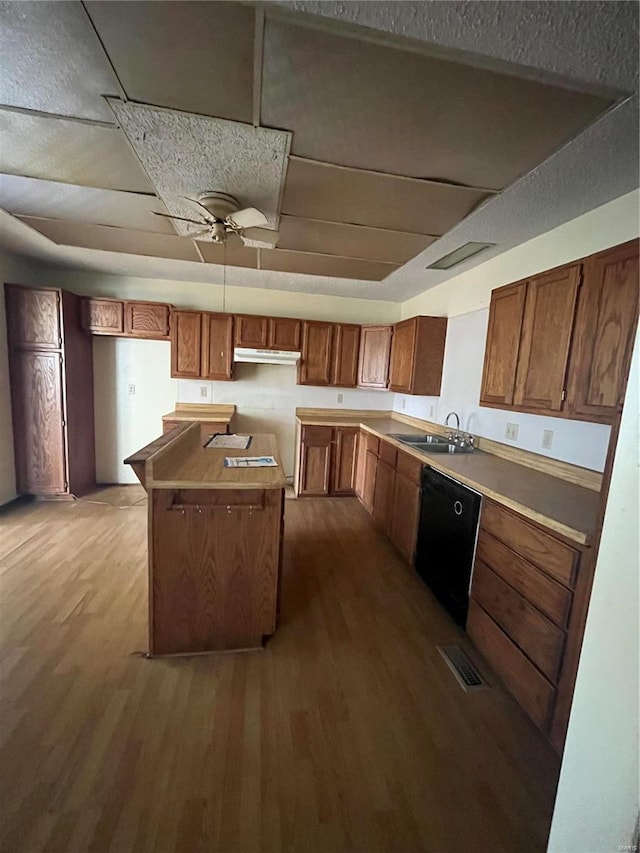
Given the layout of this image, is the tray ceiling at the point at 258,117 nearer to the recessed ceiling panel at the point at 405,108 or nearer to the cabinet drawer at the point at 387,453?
the recessed ceiling panel at the point at 405,108

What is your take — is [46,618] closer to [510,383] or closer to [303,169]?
[303,169]

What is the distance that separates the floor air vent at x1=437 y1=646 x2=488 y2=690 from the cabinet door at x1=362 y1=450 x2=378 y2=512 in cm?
178

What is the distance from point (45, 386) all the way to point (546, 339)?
4.41 m

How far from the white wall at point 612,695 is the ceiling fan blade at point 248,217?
193cm

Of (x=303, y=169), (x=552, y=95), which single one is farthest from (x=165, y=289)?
(x=552, y=95)

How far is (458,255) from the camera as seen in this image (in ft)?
9.37

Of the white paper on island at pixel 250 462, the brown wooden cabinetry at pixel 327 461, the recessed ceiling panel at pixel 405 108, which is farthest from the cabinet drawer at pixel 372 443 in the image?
the recessed ceiling panel at pixel 405 108

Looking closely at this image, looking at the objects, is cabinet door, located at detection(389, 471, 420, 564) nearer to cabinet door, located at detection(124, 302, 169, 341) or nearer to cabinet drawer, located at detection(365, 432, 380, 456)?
cabinet drawer, located at detection(365, 432, 380, 456)

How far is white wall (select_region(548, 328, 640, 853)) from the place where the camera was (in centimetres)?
49

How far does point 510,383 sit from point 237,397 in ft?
10.6

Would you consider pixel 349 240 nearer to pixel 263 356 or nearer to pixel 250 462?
pixel 263 356

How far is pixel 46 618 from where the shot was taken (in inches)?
79.7

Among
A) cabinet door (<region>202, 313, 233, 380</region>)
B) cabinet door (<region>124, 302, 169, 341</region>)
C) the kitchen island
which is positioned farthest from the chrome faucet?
cabinet door (<region>124, 302, 169, 341</region>)

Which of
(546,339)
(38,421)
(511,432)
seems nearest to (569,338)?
(546,339)
